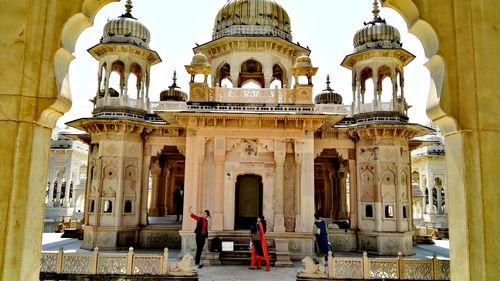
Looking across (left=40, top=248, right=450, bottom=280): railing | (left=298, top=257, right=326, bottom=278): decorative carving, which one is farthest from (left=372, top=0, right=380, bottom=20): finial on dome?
(left=298, top=257, right=326, bottom=278): decorative carving

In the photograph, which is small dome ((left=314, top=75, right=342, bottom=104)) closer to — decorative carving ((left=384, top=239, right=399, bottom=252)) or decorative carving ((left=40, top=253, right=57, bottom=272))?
decorative carving ((left=384, top=239, right=399, bottom=252))

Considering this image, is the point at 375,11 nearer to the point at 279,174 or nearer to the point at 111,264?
the point at 279,174

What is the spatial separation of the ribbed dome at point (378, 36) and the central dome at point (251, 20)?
3394 mm

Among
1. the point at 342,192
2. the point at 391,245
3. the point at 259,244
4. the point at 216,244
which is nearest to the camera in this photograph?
the point at 259,244

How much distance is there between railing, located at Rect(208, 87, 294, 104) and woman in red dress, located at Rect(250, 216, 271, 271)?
491 cm

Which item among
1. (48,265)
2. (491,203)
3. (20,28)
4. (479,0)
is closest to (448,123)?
(491,203)

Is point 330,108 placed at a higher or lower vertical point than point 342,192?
higher

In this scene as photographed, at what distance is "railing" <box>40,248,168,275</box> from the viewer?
979 cm

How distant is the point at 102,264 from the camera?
9.84 meters

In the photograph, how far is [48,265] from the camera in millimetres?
9852

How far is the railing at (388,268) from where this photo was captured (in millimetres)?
9477

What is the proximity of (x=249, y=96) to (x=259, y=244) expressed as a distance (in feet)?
18.8

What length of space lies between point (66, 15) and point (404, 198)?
1549 centimetres

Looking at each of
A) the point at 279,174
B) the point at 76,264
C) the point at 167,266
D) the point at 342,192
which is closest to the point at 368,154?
the point at 279,174
